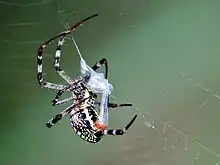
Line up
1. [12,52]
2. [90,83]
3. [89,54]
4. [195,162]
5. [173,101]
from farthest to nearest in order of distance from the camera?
[12,52] → [89,54] → [173,101] → [195,162] → [90,83]

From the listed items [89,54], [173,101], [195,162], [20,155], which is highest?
[89,54]

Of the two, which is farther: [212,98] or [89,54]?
[89,54]

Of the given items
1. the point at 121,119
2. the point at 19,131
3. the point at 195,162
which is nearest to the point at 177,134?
the point at 195,162

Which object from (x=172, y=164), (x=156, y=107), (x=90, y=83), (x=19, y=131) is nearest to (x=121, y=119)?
(x=156, y=107)

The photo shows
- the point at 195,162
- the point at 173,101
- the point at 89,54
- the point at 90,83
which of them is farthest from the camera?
the point at 89,54

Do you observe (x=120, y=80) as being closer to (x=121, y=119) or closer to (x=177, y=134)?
(x=121, y=119)

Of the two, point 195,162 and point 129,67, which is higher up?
point 129,67

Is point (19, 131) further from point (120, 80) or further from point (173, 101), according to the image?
point (173, 101)
